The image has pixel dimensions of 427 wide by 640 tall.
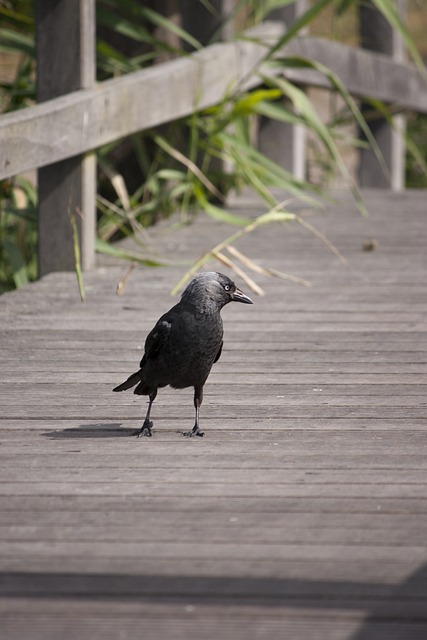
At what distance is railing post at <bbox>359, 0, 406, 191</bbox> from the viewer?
9297 mm

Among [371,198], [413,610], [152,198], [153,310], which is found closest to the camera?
[413,610]

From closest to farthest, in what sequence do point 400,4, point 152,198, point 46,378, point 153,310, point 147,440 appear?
point 147,440, point 46,378, point 153,310, point 152,198, point 400,4

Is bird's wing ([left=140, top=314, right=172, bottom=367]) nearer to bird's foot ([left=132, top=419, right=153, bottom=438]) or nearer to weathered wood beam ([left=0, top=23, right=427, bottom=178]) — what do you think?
bird's foot ([left=132, top=419, right=153, bottom=438])

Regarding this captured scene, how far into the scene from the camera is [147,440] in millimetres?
2863

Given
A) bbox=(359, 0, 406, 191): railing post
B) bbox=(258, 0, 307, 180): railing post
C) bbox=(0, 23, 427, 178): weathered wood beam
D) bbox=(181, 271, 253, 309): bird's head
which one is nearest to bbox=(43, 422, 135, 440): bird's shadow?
bbox=(181, 271, 253, 309): bird's head

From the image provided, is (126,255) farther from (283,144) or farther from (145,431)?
(283,144)

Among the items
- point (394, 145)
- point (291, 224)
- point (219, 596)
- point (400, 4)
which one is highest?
point (400, 4)

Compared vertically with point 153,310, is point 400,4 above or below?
above

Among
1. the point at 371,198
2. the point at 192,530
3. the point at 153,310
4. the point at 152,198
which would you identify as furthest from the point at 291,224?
the point at 192,530

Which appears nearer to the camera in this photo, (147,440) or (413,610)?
(413,610)

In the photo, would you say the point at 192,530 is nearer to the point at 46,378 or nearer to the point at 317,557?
the point at 317,557

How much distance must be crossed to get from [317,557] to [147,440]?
88 centimetres

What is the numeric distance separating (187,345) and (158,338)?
0.27ft

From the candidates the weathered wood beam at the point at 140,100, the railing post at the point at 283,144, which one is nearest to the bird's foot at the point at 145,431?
the weathered wood beam at the point at 140,100
